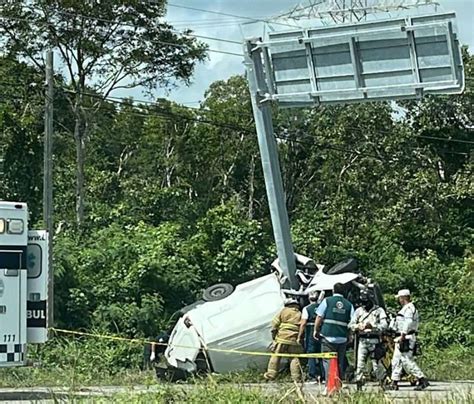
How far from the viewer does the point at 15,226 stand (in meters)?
17.8

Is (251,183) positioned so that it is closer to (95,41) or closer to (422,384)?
(95,41)

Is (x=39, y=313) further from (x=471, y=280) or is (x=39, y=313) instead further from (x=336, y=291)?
(x=471, y=280)

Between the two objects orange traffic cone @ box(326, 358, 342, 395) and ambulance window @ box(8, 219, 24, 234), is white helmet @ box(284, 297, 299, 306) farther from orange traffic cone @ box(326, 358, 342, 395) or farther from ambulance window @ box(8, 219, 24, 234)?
ambulance window @ box(8, 219, 24, 234)

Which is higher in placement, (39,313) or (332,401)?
(39,313)

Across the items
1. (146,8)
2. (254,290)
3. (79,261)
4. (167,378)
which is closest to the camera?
(167,378)

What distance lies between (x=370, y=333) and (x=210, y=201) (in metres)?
28.0

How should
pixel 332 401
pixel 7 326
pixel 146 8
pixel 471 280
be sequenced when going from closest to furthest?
pixel 332 401
pixel 7 326
pixel 471 280
pixel 146 8

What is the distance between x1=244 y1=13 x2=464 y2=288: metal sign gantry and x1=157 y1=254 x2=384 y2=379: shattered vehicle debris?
3.50 ft

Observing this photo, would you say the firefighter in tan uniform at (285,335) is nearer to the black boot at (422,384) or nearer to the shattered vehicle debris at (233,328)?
the shattered vehicle debris at (233,328)

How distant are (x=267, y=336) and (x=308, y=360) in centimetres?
127

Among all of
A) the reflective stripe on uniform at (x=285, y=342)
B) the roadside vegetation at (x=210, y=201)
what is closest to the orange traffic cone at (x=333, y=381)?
the reflective stripe on uniform at (x=285, y=342)

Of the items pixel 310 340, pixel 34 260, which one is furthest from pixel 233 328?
pixel 34 260

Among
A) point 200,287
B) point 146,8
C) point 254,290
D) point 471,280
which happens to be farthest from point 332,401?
point 146,8

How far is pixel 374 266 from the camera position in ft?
110
